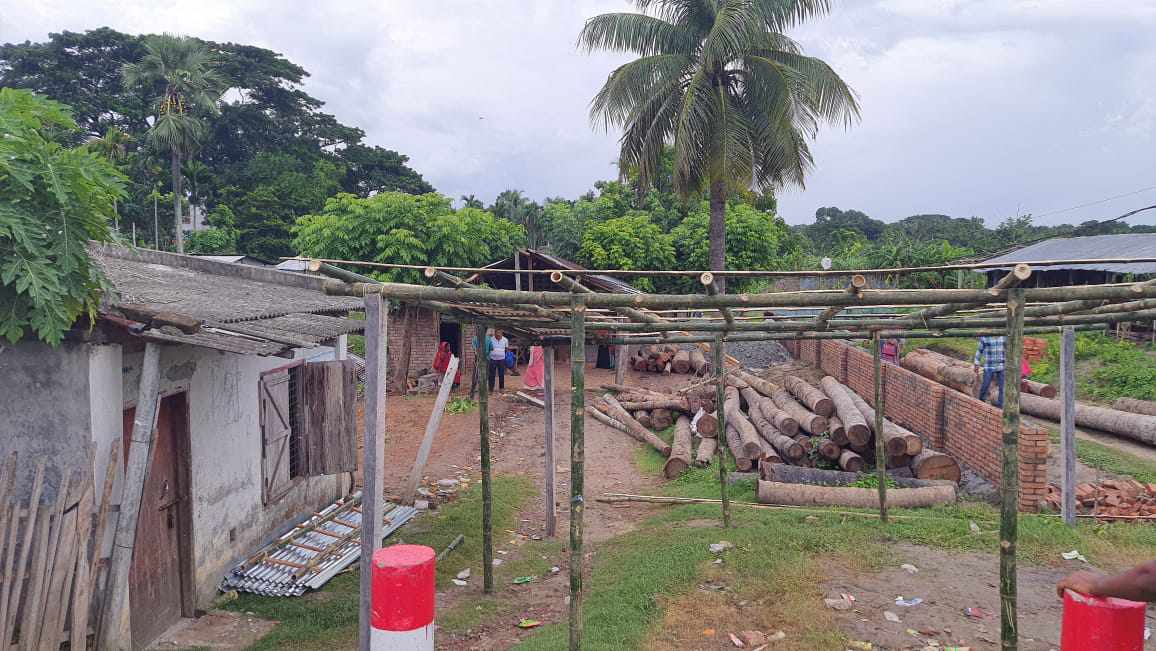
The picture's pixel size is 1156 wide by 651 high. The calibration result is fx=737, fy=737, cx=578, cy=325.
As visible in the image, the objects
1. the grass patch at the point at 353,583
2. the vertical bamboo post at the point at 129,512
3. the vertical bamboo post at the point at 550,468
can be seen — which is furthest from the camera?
the vertical bamboo post at the point at 550,468

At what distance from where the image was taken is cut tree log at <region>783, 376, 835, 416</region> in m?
11.4

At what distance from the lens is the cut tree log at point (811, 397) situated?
11.4m

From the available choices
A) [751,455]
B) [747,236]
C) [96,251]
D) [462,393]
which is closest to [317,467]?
[96,251]

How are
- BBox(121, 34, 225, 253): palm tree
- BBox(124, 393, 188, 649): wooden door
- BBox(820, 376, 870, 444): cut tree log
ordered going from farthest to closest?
BBox(121, 34, 225, 253): palm tree, BBox(820, 376, 870, 444): cut tree log, BBox(124, 393, 188, 649): wooden door

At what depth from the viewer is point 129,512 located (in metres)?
5.20

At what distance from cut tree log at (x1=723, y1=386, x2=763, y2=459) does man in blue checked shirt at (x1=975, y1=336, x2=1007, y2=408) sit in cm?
354

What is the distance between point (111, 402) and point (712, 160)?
43.8 feet

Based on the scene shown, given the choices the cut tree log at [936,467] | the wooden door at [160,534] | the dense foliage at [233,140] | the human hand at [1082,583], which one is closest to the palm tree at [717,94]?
the cut tree log at [936,467]

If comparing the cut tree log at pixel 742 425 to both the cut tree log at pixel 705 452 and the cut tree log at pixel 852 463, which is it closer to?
the cut tree log at pixel 705 452

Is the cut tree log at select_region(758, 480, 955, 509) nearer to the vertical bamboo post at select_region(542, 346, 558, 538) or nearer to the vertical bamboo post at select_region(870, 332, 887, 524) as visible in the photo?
the vertical bamboo post at select_region(870, 332, 887, 524)

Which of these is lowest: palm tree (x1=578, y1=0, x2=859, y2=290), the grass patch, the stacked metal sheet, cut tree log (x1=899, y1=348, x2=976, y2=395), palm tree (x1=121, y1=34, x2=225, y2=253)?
the grass patch

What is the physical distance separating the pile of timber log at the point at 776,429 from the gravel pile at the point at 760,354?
7.10m

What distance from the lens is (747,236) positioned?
78.9 feet

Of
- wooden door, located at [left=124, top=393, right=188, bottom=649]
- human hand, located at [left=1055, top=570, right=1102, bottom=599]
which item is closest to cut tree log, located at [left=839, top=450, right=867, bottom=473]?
human hand, located at [left=1055, top=570, right=1102, bottom=599]
